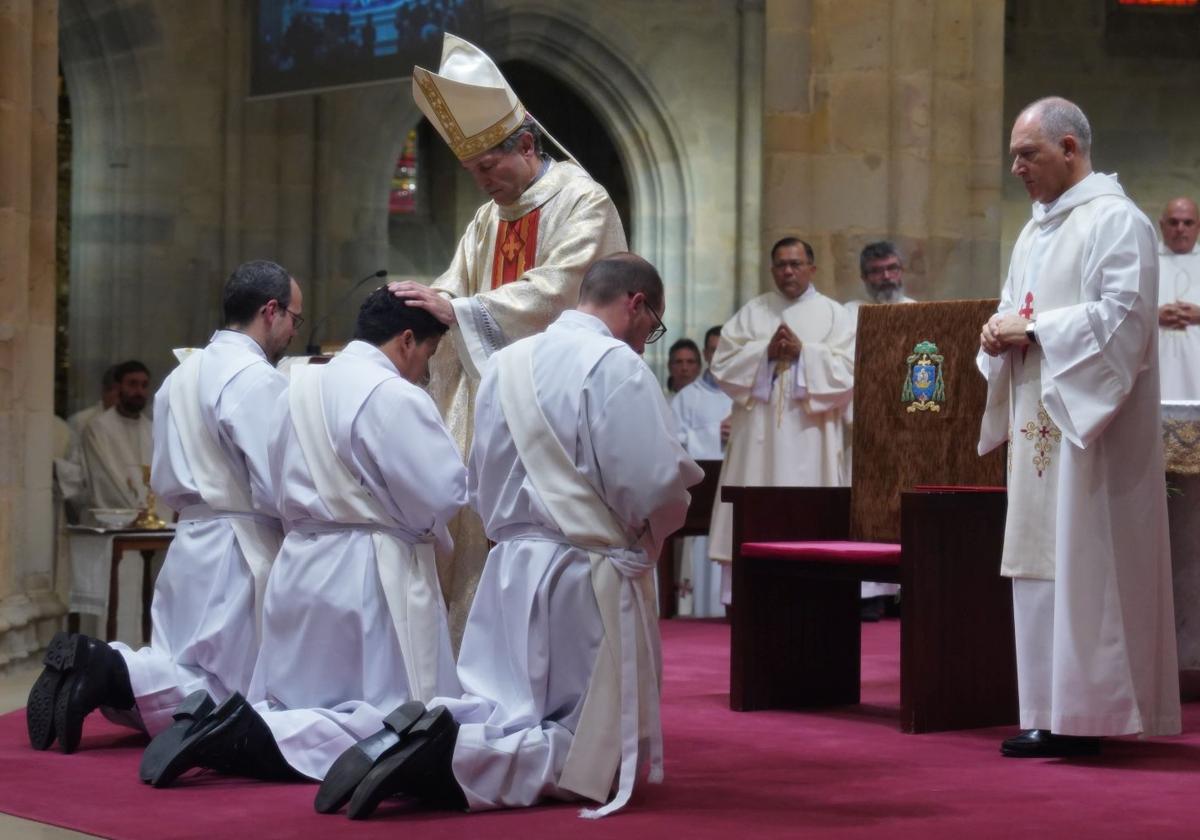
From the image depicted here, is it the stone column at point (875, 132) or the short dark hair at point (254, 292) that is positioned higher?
the stone column at point (875, 132)

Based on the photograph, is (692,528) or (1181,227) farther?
(692,528)

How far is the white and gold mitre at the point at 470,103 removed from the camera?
5.61 m

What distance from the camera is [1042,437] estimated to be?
543 cm

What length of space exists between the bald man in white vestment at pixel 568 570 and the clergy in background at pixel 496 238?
0.81m

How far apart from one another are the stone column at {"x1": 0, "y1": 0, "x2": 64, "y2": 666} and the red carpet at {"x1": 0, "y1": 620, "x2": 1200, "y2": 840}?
2422 millimetres

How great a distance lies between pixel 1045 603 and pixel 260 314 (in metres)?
2.52

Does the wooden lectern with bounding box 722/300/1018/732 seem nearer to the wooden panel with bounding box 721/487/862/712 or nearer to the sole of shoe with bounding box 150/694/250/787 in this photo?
the wooden panel with bounding box 721/487/862/712

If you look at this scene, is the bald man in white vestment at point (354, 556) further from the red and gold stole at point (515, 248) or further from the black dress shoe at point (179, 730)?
the red and gold stole at point (515, 248)

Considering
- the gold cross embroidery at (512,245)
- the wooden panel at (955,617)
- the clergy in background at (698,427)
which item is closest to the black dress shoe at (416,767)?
the gold cross embroidery at (512,245)

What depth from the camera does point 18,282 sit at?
8383mm

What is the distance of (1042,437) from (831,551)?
0.97 metres

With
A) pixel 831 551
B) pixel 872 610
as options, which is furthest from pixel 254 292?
pixel 872 610

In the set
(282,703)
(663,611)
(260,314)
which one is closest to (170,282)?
(663,611)

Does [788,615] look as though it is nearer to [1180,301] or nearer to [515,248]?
[515,248]
